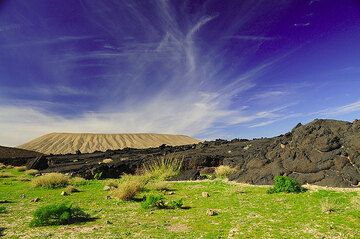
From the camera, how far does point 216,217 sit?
13.7 m

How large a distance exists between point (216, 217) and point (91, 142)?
131789 millimetres

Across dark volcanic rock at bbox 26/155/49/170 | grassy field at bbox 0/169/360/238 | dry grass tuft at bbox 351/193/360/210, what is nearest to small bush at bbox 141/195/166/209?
grassy field at bbox 0/169/360/238

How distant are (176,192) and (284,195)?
21.3 feet

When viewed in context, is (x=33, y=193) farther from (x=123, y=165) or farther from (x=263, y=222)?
(x=263, y=222)

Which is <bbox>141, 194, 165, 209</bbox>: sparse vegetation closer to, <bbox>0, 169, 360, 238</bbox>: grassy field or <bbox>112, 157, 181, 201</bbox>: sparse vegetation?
<bbox>0, 169, 360, 238</bbox>: grassy field

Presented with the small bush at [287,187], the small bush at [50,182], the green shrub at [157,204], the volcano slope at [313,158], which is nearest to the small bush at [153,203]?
the green shrub at [157,204]

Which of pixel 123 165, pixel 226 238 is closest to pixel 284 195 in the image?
pixel 226 238

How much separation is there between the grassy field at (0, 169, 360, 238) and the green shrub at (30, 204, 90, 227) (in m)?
0.43

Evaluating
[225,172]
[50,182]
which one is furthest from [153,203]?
[225,172]

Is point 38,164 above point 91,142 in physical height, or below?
below

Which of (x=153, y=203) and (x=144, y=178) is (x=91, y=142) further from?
(x=153, y=203)

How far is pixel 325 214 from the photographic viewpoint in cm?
A: 1324

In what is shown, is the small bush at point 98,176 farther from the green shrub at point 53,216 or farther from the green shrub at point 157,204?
the green shrub at point 53,216

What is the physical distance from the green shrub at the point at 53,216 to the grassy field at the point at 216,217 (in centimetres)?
43
